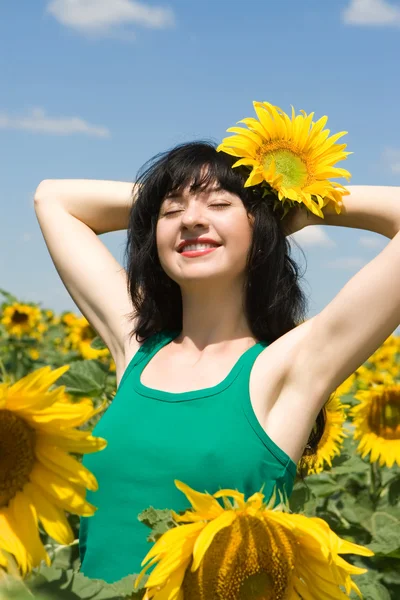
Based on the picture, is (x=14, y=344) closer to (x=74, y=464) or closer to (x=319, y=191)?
(x=319, y=191)

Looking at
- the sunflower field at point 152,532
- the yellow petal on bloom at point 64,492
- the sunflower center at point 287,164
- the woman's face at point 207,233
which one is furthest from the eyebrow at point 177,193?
the yellow petal on bloom at point 64,492

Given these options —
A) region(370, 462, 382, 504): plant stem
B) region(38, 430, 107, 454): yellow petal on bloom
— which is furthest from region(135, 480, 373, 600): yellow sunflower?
region(370, 462, 382, 504): plant stem

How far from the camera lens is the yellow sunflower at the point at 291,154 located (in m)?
1.97

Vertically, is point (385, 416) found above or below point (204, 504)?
below

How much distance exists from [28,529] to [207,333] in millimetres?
992

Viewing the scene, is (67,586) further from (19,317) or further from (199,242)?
(19,317)

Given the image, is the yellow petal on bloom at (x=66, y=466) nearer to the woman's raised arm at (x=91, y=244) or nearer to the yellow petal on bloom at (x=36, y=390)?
the yellow petal on bloom at (x=36, y=390)

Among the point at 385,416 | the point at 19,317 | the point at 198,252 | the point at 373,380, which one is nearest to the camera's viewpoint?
the point at 198,252

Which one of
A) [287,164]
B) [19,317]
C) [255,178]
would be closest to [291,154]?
[287,164]

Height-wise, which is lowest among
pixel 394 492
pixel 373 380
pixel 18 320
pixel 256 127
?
pixel 394 492

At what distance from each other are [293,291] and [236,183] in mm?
328

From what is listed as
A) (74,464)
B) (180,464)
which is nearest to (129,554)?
(180,464)

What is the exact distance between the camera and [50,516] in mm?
1032

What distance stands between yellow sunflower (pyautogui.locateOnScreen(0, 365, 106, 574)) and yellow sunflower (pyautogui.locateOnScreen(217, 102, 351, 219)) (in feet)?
3.37
